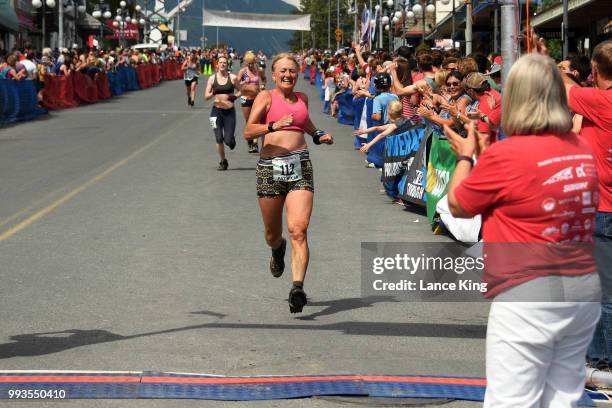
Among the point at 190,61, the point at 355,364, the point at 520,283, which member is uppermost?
the point at 190,61

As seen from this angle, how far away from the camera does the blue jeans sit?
6273 millimetres

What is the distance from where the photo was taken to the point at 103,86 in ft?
139

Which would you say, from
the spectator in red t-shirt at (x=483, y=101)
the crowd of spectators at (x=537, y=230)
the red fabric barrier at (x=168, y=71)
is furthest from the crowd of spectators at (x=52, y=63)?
the crowd of spectators at (x=537, y=230)

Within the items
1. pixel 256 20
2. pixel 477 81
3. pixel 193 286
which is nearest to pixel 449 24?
pixel 477 81

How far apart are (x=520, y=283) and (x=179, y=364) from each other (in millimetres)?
2913

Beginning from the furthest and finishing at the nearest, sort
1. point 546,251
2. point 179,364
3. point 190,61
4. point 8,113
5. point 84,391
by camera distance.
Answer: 1. point 190,61
2. point 8,113
3. point 179,364
4. point 84,391
5. point 546,251

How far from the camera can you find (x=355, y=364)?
262 inches

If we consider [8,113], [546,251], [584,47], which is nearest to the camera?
[546,251]

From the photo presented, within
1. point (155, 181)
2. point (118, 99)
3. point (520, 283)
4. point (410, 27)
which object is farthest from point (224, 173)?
point (410, 27)

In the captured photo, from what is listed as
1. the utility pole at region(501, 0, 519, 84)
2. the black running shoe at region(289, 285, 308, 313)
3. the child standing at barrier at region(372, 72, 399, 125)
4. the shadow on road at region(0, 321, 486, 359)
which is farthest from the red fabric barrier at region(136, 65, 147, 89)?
the shadow on road at region(0, 321, 486, 359)

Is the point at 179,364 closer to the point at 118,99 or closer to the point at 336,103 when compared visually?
the point at 336,103

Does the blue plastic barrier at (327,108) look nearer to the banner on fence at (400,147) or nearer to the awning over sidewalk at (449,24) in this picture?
the awning over sidewalk at (449,24)

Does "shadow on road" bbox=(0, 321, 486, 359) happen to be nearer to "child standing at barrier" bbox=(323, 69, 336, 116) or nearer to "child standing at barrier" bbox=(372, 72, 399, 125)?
"child standing at barrier" bbox=(372, 72, 399, 125)

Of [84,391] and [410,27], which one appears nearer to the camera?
[84,391]
